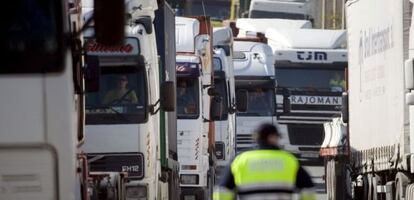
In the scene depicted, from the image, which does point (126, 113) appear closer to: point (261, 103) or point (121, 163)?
point (121, 163)

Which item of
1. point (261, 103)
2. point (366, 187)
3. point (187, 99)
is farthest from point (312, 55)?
point (366, 187)

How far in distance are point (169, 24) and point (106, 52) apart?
3737 mm

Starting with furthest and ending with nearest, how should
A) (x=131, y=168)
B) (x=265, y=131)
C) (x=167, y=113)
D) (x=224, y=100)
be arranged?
(x=224, y=100) → (x=167, y=113) → (x=131, y=168) → (x=265, y=131)

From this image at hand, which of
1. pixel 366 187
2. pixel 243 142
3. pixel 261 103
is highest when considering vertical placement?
pixel 261 103

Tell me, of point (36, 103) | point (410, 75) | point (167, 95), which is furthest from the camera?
point (167, 95)

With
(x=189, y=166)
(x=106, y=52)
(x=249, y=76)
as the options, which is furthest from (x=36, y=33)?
(x=249, y=76)

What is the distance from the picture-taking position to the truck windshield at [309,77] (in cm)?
3388

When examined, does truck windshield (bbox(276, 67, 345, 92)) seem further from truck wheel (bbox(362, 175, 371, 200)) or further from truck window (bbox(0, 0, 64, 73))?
truck window (bbox(0, 0, 64, 73))

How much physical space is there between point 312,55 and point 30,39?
23977 millimetres

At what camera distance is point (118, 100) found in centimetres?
1658

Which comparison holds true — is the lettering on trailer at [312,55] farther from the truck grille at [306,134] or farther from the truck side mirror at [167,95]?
the truck side mirror at [167,95]

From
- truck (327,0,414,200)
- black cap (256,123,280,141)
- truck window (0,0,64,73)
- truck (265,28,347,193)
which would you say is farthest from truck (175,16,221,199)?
truck window (0,0,64,73)

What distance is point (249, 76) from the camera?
33.2 meters

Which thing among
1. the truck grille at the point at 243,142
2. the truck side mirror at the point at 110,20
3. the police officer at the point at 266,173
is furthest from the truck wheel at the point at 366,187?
the truck side mirror at the point at 110,20
